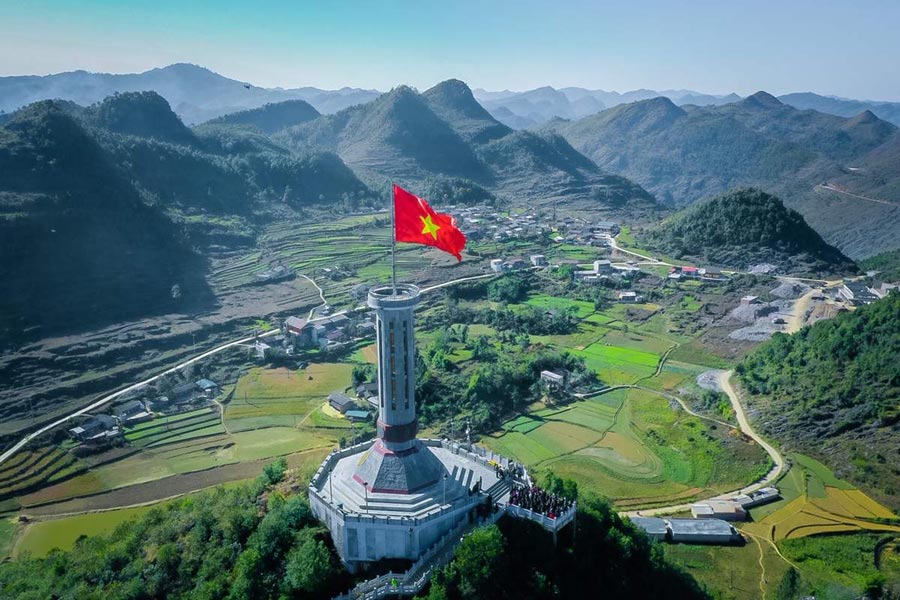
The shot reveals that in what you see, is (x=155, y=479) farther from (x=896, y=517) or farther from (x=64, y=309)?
(x=896, y=517)

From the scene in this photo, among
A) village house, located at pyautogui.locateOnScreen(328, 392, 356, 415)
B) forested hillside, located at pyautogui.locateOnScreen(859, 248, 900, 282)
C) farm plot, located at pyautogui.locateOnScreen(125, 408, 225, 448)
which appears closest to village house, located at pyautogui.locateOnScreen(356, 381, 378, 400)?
village house, located at pyautogui.locateOnScreen(328, 392, 356, 415)

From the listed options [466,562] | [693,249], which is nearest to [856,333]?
[466,562]

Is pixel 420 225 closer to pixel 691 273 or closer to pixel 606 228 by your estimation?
pixel 691 273

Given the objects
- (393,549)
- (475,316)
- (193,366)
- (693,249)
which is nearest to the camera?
(393,549)

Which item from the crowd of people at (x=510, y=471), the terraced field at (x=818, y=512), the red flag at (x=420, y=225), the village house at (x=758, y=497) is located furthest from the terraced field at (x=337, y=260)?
the red flag at (x=420, y=225)

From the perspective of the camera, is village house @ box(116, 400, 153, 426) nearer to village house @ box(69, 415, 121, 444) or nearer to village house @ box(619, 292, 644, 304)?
village house @ box(69, 415, 121, 444)

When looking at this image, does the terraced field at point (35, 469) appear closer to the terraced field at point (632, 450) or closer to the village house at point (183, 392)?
the village house at point (183, 392)
